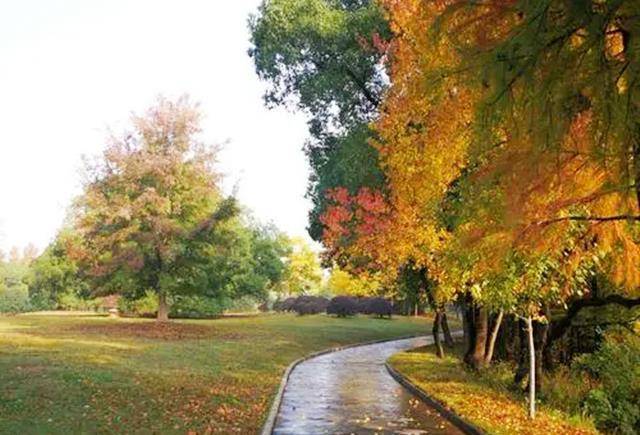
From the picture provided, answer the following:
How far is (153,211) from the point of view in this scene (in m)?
36.8

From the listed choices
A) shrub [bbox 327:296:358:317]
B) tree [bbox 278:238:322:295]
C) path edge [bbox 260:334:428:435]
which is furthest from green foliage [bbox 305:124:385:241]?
tree [bbox 278:238:322:295]

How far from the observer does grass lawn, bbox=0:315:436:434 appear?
37.5ft

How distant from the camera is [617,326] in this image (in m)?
19.2

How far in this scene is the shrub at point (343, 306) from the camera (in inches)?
2574

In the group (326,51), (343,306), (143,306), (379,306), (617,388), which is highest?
(326,51)

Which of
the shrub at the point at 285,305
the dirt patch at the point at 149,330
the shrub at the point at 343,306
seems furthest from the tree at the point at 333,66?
the shrub at the point at 285,305

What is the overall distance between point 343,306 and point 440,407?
169ft

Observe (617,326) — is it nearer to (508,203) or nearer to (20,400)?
(508,203)

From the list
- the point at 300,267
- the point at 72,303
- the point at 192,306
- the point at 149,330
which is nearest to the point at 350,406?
the point at 149,330

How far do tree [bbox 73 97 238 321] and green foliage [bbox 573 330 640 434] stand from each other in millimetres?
24022

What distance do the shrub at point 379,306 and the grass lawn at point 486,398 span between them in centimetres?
4078

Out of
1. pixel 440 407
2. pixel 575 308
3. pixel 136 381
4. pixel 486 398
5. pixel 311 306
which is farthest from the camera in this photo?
pixel 311 306

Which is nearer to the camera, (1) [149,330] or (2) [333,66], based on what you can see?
(2) [333,66]

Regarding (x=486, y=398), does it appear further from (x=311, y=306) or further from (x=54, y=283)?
(x=54, y=283)
